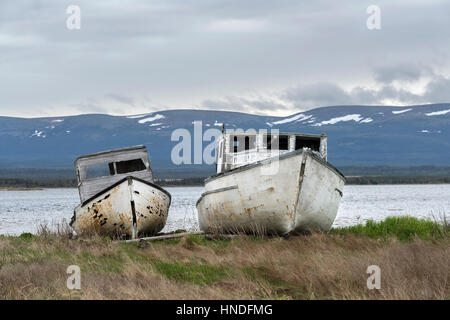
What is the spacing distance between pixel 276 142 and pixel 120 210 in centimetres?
540

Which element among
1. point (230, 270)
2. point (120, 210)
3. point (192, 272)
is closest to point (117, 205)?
point (120, 210)

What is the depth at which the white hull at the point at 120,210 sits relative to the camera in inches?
772

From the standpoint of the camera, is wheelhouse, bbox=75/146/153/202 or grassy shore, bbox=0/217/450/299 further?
wheelhouse, bbox=75/146/153/202

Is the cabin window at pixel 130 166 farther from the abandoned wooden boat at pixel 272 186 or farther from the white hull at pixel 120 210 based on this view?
the abandoned wooden boat at pixel 272 186

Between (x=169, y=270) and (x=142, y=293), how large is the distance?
124 inches

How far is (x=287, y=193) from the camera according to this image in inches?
671

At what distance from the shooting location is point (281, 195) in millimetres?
17094

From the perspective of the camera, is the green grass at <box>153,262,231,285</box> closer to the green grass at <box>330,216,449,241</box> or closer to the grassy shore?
the grassy shore

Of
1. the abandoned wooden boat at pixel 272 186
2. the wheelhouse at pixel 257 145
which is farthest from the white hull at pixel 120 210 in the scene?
the wheelhouse at pixel 257 145

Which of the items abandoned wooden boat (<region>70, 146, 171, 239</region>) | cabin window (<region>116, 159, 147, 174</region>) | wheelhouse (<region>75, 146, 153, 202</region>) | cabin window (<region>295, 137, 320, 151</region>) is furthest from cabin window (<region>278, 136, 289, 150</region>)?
cabin window (<region>116, 159, 147, 174</region>)

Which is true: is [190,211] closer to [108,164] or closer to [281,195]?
[108,164]

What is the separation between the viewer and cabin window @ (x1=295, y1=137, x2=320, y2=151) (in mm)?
19188

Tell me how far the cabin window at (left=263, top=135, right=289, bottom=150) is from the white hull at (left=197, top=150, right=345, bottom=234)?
1667 millimetres

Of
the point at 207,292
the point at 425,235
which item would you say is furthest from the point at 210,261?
the point at 425,235
